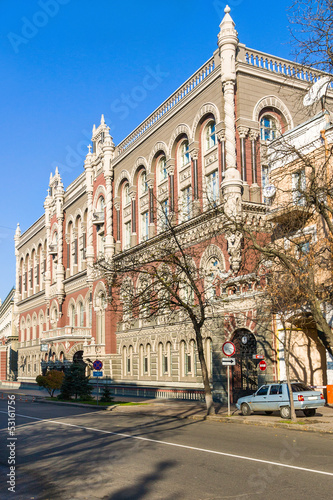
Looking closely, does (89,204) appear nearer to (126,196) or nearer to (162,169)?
(126,196)

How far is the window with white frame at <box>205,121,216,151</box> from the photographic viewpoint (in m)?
33.0

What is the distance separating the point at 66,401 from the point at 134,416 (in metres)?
11.4

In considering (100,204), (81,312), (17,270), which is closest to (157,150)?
(100,204)

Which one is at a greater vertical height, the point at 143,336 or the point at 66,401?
the point at 143,336

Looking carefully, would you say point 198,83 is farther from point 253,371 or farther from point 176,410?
point 176,410

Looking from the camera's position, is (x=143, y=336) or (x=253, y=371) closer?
(x=253, y=371)

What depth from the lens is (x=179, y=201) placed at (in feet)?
115

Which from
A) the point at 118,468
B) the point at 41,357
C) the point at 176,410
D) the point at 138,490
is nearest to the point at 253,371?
the point at 176,410

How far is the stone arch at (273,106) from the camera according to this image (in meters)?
31.3

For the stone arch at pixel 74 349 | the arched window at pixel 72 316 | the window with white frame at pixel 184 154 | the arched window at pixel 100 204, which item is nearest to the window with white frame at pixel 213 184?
the window with white frame at pixel 184 154

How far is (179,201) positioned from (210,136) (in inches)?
183

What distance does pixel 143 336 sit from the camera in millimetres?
39531

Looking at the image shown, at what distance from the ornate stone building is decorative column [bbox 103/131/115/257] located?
0.09 meters

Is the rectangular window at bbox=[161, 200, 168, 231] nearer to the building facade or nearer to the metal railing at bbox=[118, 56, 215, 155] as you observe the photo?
the metal railing at bbox=[118, 56, 215, 155]
